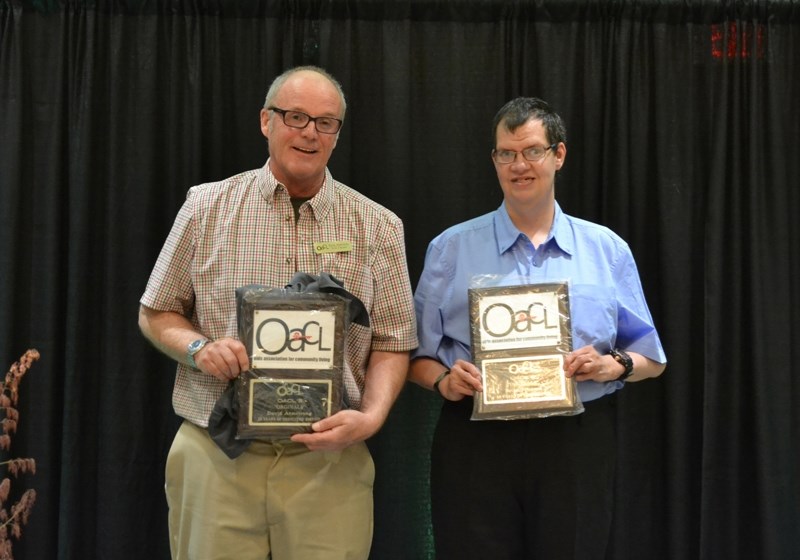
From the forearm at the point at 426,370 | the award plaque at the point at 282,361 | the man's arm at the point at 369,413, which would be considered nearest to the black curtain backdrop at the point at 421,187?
the forearm at the point at 426,370

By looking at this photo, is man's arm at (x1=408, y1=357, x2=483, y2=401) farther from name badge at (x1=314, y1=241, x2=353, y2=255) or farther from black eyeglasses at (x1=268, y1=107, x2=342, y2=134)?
black eyeglasses at (x1=268, y1=107, x2=342, y2=134)

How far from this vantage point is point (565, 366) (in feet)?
6.81

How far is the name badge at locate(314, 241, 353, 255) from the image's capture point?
2152mm

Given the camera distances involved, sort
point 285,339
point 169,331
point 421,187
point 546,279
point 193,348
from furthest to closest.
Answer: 1. point 421,187
2. point 546,279
3. point 169,331
4. point 193,348
5. point 285,339

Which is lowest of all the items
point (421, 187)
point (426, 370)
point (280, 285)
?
point (426, 370)

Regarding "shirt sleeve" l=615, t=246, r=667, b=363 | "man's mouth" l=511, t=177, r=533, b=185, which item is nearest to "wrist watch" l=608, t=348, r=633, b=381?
"shirt sleeve" l=615, t=246, r=667, b=363

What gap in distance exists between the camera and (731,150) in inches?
118

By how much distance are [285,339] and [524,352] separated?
0.65 meters

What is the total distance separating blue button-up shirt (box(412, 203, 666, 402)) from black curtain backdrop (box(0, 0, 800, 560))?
25.8 inches

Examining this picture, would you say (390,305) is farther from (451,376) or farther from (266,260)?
(266,260)

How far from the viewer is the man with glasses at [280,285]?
6.75ft

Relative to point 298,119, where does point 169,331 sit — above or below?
below

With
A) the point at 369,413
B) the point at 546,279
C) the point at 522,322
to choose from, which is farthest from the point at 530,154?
the point at 369,413

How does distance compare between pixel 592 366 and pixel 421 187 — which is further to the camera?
pixel 421 187
